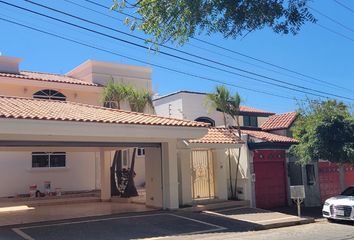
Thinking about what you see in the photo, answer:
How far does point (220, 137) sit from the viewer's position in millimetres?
20141

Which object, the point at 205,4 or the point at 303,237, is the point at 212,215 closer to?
the point at 303,237

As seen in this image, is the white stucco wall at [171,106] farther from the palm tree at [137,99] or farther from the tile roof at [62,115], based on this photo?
the tile roof at [62,115]

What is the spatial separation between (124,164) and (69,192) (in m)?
3.22

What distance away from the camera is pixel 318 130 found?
1941 centimetres

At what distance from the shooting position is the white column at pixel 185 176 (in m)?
18.4

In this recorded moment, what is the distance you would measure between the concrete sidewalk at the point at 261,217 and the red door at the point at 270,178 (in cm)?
236

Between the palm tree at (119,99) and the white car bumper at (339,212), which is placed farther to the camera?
the palm tree at (119,99)

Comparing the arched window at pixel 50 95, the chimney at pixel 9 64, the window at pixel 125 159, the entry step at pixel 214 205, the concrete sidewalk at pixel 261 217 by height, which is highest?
the chimney at pixel 9 64

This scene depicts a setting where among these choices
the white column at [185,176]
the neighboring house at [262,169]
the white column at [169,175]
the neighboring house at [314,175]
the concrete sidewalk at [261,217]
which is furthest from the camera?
the neighboring house at [314,175]

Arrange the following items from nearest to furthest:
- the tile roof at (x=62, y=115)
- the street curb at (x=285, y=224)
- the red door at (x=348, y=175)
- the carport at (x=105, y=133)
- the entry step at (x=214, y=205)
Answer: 1. the carport at (x=105, y=133)
2. the tile roof at (x=62, y=115)
3. the street curb at (x=285, y=224)
4. the entry step at (x=214, y=205)
5. the red door at (x=348, y=175)

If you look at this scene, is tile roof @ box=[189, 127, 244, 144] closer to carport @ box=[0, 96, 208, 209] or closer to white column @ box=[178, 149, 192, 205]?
white column @ box=[178, 149, 192, 205]

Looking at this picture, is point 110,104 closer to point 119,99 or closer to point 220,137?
point 119,99

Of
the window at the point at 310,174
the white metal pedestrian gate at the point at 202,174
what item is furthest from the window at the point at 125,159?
the window at the point at 310,174

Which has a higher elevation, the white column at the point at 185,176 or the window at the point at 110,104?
the window at the point at 110,104
